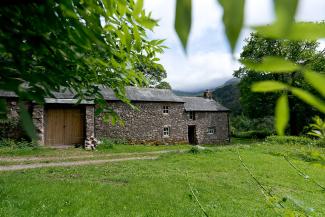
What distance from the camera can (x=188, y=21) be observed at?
2.23ft

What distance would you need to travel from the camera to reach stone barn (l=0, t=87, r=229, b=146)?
2469cm

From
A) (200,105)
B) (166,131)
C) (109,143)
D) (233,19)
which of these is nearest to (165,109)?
(166,131)

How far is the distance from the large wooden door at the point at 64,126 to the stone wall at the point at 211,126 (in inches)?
563

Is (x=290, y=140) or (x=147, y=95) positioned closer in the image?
(x=290, y=140)

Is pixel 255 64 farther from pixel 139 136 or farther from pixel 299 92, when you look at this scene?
pixel 139 136

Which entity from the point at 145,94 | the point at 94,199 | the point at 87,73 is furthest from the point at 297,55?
the point at 87,73

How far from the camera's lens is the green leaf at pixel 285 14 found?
0.51 m

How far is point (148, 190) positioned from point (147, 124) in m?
21.1

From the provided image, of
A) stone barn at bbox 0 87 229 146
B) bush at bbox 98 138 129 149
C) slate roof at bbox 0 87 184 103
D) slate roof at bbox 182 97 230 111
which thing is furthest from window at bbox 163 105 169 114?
bush at bbox 98 138 129 149

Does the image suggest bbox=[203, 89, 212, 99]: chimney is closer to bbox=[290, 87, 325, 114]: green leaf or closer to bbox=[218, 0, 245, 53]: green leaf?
bbox=[290, 87, 325, 114]: green leaf

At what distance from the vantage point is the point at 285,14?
20.3 inches

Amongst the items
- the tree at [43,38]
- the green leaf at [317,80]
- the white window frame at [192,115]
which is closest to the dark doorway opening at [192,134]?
the white window frame at [192,115]

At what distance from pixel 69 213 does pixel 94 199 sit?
1.30 meters

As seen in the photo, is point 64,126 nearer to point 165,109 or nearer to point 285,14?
point 165,109
